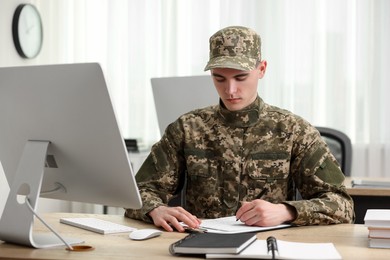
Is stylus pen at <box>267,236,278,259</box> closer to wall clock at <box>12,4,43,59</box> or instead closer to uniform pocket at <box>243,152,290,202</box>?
uniform pocket at <box>243,152,290,202</box>

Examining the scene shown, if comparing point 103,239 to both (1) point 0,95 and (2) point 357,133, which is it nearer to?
(1) point 0,95

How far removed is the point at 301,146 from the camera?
7.14 feet

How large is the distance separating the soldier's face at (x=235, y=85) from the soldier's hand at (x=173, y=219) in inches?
17.3

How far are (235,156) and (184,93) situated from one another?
0.71m

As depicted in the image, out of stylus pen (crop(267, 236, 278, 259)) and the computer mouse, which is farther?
the computer mouse

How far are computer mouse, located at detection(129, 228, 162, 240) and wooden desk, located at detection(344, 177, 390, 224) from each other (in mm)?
1275

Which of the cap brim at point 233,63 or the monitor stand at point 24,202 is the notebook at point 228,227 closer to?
the monitor stand at point 24,202

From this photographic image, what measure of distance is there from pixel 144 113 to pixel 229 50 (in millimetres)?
2499

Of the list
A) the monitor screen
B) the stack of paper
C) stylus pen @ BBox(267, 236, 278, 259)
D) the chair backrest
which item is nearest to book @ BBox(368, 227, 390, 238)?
the stack of paper

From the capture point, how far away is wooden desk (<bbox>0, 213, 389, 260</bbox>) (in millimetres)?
1540

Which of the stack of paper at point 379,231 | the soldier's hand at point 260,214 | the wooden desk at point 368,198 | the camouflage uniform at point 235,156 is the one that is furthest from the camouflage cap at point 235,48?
the wooden desk at point 368,198

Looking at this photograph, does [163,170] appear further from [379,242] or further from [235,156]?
[379,242]

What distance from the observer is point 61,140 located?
1666 millimetres

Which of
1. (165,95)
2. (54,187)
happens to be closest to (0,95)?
(54,187)
